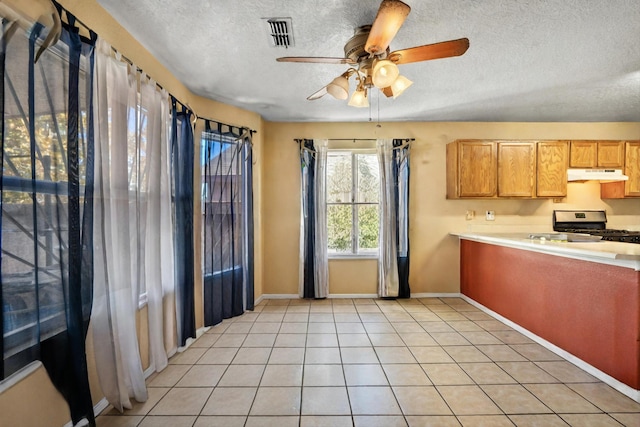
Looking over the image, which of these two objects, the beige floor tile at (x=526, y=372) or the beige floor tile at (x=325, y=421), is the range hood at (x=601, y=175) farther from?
the beige floor tile at (x=325, y=421)

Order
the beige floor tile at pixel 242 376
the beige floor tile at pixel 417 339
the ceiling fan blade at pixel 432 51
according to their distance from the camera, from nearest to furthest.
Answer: the ceiling fan blade at pixel 432 51
the beige floor tile at pixel 242 376
the beige floor tile at pixel 417 339

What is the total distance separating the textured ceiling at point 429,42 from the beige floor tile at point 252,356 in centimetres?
257

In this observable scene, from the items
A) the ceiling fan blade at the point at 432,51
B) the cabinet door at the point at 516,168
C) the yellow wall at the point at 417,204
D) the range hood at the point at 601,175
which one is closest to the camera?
the ceiling fan blade at the point at 432,51

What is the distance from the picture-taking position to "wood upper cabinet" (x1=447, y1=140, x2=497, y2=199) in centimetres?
398

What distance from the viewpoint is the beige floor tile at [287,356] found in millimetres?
2473

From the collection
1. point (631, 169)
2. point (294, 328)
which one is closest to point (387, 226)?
point (294, 328)

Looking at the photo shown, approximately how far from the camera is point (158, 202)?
227 centimetres

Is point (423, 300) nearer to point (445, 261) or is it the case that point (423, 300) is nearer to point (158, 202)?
point (445, 261)

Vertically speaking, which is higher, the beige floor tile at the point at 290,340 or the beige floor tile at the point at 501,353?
the beige floor tile at the point at 290,340

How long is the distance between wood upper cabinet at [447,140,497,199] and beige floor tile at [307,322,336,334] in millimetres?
2454

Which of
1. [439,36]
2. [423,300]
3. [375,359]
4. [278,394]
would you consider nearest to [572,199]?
[423,300]

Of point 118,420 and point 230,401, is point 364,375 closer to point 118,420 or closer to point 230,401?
point 230,401

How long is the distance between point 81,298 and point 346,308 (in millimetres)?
2904

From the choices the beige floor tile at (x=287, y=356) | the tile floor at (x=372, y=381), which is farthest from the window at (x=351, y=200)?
the beige floor tile at (x=287, y=356)
